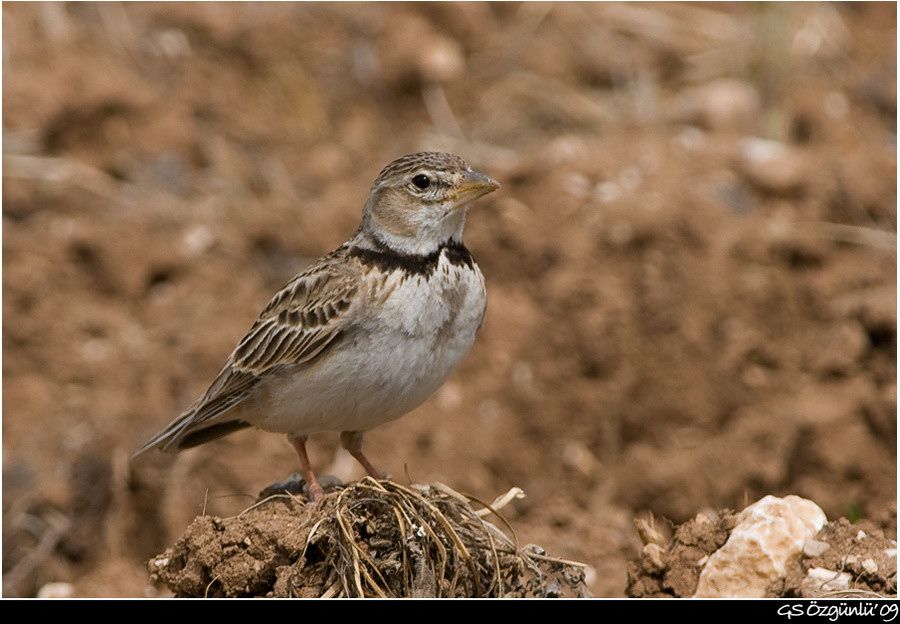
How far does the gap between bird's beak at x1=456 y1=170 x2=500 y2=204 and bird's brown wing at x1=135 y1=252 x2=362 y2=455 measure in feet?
1.93

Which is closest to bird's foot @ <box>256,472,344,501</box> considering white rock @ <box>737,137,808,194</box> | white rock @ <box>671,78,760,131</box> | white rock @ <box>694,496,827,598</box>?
white rock @ <box>694,496,827,598</box>

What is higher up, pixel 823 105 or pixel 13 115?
pixel 13 115

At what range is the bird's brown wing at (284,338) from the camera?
5938mm

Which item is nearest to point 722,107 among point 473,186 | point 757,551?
point 473,186

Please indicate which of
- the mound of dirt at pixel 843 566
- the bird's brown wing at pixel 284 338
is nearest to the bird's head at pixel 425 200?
the bird's brown wing at pixel 284 338

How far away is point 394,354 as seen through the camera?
5750mm

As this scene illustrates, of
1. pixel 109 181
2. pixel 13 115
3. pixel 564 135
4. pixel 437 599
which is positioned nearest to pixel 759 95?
pixel 564 135

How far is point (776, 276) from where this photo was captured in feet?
30.4

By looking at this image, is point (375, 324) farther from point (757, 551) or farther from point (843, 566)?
point (843, 566)

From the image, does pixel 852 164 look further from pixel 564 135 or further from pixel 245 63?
pixel 245 63

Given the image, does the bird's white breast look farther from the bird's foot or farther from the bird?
the bird's foot

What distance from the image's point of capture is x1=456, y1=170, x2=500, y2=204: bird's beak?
5.99m

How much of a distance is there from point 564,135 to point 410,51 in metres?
1.73

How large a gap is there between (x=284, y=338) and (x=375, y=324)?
612 millimetres
